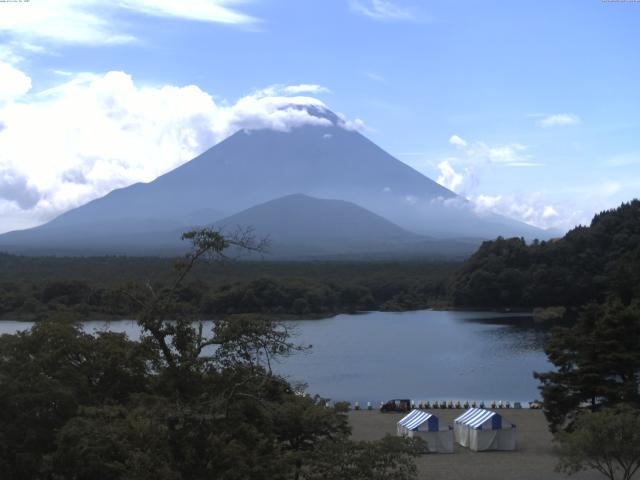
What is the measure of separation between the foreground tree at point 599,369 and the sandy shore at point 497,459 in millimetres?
644

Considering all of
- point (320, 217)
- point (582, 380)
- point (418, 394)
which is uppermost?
point (320, 217)

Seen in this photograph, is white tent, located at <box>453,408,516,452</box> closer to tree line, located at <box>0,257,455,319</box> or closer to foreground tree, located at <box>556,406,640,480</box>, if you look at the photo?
foreground tree, located at <box>556,406,640,480</box>

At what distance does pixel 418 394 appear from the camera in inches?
813

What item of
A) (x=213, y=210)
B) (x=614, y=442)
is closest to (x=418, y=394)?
(x=614, y=442)

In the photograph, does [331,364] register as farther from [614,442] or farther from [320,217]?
[320,217]

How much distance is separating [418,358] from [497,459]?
544 inches

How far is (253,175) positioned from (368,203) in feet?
72.2

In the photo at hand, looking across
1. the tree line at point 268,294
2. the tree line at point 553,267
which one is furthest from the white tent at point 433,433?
the tree line at point 553,267

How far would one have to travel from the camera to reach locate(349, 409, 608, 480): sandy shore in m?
11.7

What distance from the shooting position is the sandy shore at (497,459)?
11703mm

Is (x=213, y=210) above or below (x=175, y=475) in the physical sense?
above

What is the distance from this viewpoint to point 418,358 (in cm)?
2658

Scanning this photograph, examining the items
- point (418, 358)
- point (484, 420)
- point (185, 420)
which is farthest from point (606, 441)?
point (418, 358)

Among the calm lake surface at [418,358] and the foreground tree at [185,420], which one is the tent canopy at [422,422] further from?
the foreground tree at [185,420]
